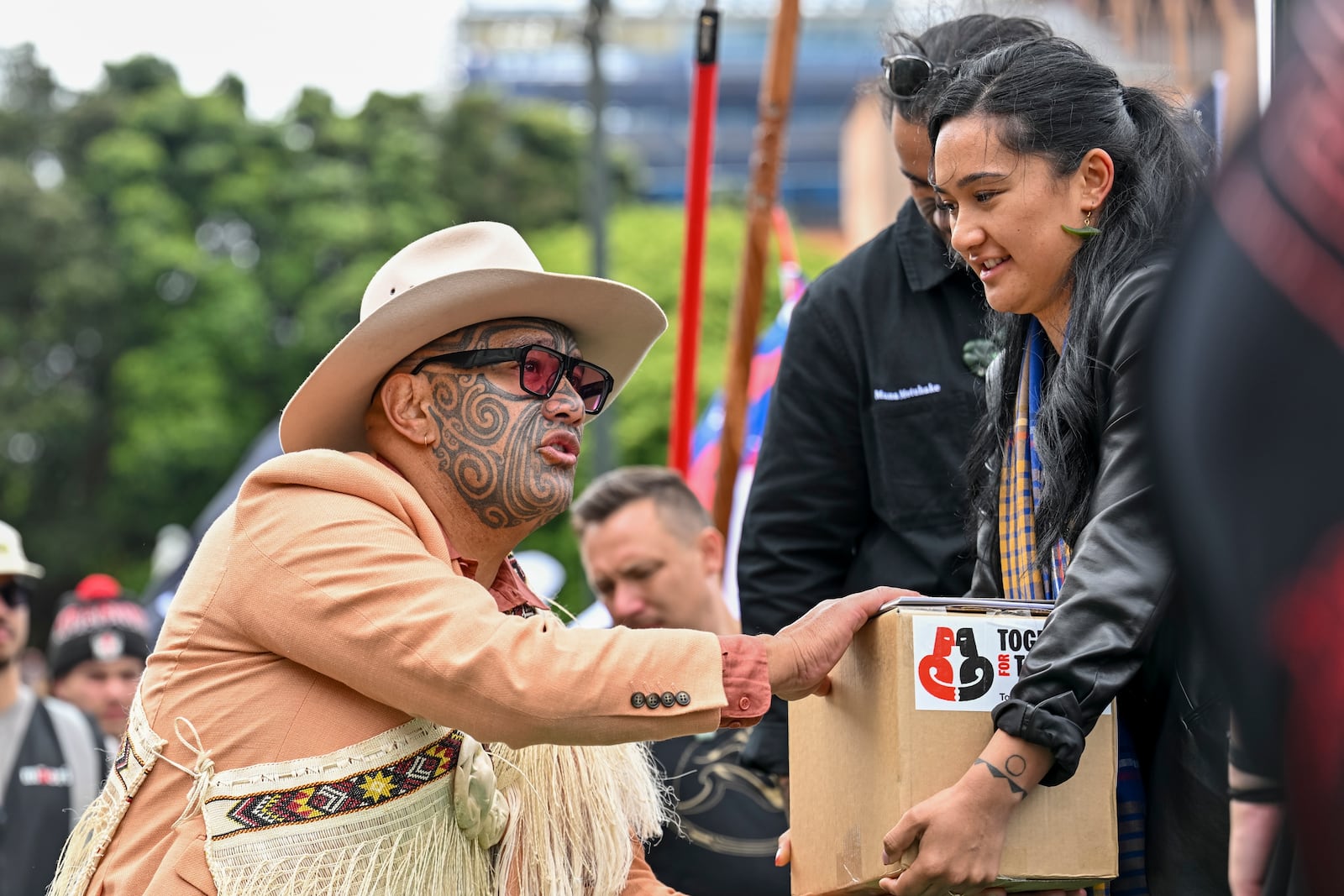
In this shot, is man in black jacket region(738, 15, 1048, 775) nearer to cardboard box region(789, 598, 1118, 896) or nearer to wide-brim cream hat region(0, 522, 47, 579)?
cardboard box region(789, 598, 1118, 896)

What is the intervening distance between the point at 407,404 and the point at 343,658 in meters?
0.60

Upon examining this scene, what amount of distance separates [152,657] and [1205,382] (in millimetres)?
2223

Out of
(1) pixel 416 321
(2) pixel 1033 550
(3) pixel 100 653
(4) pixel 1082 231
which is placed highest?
(4) pixel 1082 231

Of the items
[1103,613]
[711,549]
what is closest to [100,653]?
[711,549]

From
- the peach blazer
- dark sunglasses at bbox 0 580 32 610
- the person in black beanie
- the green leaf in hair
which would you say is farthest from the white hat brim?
the person in black beanie

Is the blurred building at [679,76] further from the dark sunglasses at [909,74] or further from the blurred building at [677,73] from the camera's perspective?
the dark sunglasses at [909,74]

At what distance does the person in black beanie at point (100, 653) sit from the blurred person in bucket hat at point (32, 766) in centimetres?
78

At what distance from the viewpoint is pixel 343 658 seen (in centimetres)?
258

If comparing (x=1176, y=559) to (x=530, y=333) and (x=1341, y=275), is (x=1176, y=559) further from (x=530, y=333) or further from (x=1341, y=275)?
(x=530, y=333)

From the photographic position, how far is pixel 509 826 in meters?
2.98

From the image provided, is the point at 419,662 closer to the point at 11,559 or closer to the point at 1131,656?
the point at 1131,656

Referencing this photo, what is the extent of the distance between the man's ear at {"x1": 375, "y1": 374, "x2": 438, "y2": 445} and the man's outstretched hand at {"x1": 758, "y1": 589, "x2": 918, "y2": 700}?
0.81 meters

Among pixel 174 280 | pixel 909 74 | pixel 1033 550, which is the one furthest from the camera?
pixel 174 280

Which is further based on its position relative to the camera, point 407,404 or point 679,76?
point 679,76
